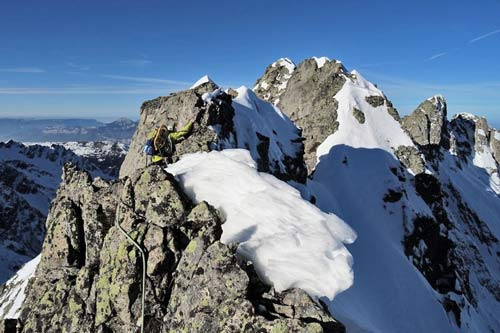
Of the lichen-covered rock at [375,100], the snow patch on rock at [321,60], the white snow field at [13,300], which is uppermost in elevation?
the snow patch on rock at [321,60]

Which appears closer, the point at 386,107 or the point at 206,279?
the point at 206,279

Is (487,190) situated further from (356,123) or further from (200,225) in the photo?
(200,225)

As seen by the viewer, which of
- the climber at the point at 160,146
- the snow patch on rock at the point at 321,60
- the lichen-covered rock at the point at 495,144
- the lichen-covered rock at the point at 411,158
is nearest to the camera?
the climber at the point at 160,146

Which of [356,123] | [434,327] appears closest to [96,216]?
[434,327]

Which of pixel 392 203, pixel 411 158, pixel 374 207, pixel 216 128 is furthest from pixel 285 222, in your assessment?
pixel 411 158

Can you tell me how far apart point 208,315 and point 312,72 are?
75.4 m

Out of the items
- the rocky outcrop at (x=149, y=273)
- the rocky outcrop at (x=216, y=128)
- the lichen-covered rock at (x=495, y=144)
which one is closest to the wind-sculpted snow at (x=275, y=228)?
the rocky outcrop at (x=149, y=273)

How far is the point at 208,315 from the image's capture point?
1262cm

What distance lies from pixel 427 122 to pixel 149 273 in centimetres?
9528

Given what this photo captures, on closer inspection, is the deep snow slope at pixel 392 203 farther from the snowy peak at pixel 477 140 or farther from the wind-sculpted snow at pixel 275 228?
the snowy peak at pixel 477 140

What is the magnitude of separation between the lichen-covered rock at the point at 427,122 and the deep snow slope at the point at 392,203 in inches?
11.5

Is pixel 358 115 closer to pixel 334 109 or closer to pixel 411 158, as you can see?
pixel 334 109

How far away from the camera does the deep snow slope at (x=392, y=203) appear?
42844mm

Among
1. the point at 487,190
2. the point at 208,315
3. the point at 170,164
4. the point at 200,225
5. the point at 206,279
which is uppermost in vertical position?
the point at 170,164
